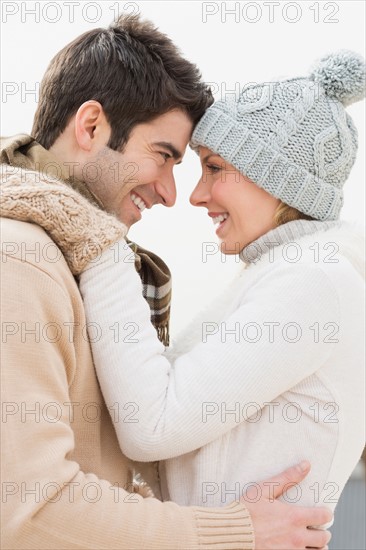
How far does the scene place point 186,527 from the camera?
1164 mm

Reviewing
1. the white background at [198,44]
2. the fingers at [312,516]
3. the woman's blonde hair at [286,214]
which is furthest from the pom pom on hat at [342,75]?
the white background at [198,44]

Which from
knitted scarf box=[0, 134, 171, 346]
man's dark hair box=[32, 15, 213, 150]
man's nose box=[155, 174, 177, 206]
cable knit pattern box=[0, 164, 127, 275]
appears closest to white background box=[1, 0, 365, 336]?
man's nose box=[155, 174, 177, 206]

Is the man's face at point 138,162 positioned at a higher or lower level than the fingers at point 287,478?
higher

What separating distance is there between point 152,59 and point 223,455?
0.86 metres

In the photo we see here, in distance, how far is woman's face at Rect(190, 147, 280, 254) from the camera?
1571 mm

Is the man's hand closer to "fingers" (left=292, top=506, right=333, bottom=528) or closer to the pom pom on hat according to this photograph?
"fingers" (left=292, top=506, right=333, bottom=528)

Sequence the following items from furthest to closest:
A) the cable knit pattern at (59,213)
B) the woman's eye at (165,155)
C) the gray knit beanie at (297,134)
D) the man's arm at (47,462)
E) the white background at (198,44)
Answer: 1. the white background at (198,44)
2. the woman's eye at (165,155)
3. the gray knit beanie at (297,134)
4. the cable knit pattern at (59,213)
5. the man's arm at (47,462)

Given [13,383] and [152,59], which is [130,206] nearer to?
[152,59]

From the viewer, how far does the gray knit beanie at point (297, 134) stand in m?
1.51

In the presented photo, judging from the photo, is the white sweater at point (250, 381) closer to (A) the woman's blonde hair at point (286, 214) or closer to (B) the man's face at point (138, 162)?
(A) the woman's blonde hair at point (286, 214)

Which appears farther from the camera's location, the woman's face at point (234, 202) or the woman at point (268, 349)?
the woman's face at point (234, 202)

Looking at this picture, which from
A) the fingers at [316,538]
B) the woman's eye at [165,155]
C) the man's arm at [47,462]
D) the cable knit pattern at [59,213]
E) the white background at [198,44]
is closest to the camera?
the man's arm at [47,462]

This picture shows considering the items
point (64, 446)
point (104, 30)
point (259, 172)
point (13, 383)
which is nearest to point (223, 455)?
point (64, 446)

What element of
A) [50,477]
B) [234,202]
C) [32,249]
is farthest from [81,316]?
[234,202]
